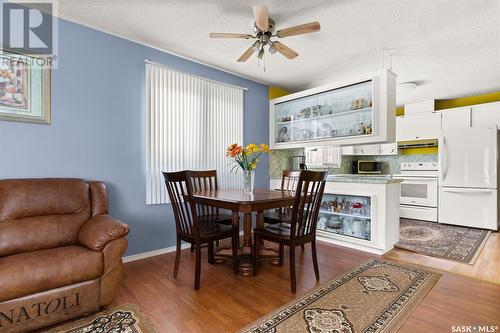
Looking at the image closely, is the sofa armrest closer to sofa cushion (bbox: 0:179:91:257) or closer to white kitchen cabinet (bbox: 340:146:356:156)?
sofa cushion (bbox: 0:179:91:257)

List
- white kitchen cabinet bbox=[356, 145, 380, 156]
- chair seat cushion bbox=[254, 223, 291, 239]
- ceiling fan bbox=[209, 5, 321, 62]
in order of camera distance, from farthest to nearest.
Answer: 1. white kitchen cabinet bbox=[356, 145, 380, 156]
2. chair seat cushion bbox=[254, 223, 291, 239]
3. ceiling fan bbox=[209, 5, 321, 62]

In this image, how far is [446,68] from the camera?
350cm

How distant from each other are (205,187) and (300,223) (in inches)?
54.3

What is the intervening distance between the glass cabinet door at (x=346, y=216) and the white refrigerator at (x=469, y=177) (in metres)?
2.37

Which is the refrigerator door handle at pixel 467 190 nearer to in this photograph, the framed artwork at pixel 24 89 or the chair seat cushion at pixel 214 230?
the chair seat cushion at pixel 214 230

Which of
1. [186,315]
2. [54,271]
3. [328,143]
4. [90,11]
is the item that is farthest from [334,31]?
[54,271]

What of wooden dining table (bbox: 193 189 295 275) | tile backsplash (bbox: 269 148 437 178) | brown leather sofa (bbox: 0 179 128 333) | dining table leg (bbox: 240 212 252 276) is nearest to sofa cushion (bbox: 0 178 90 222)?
brown leather sofa (bbox: 0 179 128 333)

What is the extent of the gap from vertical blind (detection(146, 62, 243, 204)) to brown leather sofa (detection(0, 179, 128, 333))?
814 millimetres

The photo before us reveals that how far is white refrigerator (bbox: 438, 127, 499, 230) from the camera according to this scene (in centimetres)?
412

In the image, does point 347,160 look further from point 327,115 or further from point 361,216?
point 361,216

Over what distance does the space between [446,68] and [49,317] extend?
16.4 feet

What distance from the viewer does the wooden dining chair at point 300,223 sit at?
82.5 inches

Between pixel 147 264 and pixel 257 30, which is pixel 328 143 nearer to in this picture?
pixel 257 30

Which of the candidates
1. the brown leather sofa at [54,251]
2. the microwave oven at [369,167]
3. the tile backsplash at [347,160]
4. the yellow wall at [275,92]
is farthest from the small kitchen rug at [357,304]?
the microwave oven at [369,167]
